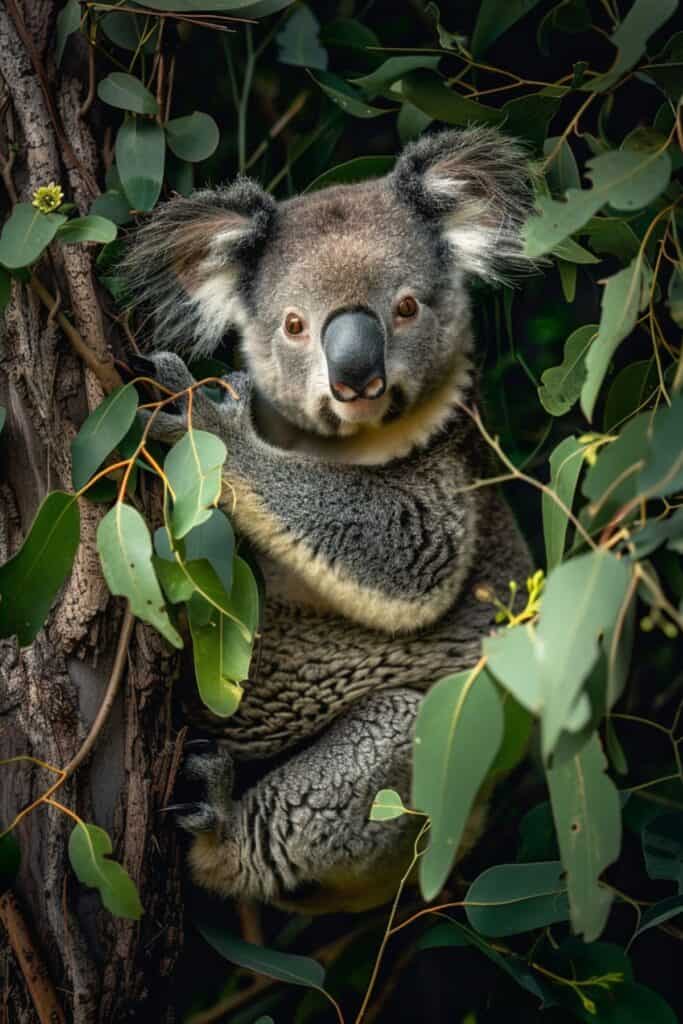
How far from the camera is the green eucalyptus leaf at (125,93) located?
89.2 inches

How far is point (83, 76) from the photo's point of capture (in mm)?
2271

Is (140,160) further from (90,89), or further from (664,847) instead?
(664,847)

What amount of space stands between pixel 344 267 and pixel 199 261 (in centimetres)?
39

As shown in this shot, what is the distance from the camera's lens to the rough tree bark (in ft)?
6.98

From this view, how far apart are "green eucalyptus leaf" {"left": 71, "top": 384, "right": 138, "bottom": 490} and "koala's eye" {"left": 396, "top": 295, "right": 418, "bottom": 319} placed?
Result: 742mm

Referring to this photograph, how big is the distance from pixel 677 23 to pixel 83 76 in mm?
1741

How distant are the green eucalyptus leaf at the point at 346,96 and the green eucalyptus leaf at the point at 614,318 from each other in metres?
1.40

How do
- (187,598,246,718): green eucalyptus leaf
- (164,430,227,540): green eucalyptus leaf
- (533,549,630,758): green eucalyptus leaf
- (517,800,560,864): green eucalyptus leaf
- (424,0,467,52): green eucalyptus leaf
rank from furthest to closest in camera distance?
1. (517,800,560,864): green eucalyptus leaf
2. (424,0,467,52): green eucalyptus leaf
3. (187,598,246,718): green eucalyptus leaf
4. (164,430,227,540): green eucalyptus leaf
5. (533,549,630,758): green eucalyptus leaf

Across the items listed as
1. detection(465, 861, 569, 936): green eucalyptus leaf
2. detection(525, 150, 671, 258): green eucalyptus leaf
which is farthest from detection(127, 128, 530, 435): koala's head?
detection(465, 861, 569, 936): green eucalyptus leaf

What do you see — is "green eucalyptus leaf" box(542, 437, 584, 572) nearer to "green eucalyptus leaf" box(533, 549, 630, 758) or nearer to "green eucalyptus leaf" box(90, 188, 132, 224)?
"green eucalyptus leaf" box(533, 549, 630, 758)

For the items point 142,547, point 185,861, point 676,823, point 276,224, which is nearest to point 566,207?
point 142,547

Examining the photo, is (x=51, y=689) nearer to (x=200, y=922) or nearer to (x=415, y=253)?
(x=200, y=922)

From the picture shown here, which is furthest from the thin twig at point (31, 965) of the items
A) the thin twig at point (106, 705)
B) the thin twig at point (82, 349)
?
the thin twig at point (82, 349)

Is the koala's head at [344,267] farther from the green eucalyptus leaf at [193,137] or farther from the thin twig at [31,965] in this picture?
the thin twig at [31,965]
